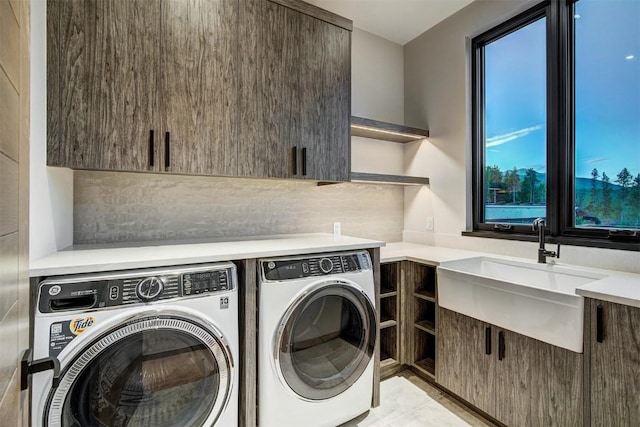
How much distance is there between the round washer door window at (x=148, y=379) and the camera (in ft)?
3.44

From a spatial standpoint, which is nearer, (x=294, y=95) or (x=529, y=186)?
(x=294, y=95)

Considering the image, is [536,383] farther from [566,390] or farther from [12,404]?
[12,404]

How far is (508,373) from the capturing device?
5.23 ft

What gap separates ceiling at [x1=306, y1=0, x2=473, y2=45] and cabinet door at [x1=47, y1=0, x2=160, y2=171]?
1451 millimetres

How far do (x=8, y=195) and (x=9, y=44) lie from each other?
0.26 metres

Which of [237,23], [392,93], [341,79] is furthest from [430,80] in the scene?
[237,23]

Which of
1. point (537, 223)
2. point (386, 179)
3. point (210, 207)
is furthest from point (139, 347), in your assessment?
point (537, 223)

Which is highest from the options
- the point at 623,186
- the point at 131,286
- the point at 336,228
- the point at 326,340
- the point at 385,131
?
the point at 385,131

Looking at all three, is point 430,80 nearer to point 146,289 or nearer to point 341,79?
point 341,79

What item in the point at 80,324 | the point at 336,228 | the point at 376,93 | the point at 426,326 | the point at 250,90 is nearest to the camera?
the point at 80,324

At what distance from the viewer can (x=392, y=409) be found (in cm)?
187

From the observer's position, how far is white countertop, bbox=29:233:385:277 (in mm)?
1104

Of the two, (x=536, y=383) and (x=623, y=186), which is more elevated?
(x=623, y=186)

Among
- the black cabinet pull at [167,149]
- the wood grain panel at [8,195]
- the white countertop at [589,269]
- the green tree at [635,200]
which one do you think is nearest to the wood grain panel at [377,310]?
the white countertop at [589,269]
